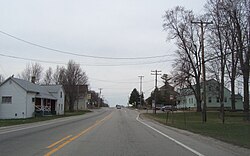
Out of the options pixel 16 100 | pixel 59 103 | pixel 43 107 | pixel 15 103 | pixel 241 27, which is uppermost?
Result: pixel 241 27

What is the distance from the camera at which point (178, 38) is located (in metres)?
62.3

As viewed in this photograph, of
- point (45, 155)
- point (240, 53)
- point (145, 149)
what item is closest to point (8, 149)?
point (45, 155)

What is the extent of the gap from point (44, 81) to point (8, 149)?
86391mm

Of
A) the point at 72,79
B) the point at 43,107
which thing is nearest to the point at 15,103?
the point at 43,107

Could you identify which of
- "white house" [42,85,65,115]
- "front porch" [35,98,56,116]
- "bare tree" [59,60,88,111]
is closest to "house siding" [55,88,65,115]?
"white house" [42,85,65,115]

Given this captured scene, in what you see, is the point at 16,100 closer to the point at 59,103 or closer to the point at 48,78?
the point at 59,103

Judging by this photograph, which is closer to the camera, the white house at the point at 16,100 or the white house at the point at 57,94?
the white house at the point at 16,100

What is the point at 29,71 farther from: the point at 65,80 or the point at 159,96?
the point at 159,96

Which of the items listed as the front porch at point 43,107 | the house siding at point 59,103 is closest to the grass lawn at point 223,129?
the front porch at point 43,107

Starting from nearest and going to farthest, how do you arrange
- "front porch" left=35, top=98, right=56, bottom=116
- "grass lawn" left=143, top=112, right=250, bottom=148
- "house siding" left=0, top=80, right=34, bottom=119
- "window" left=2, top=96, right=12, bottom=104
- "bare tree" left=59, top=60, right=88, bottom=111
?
1. "grass lawn" left=143, top=112, right=250, bottom=148
2. "house siding" left=0, top=80, right=34, bottom=119
3. "window" left=2, top=96, right=12, bottom=104
4. "front porch" left=35, top=98, right=56, bottom=116
5. "bare tree" left=59, top=60, right=88, bottom=111

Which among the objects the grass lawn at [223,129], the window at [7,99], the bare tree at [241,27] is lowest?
the grass lawn at [223,129]

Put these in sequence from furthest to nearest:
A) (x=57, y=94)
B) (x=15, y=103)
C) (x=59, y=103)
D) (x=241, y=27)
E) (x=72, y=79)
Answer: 1. (x=72, y=79)
2. (x=59, y=103)
3. (x=57, y=94)
4. (x=15, y=103)
5. (x=241, y=27)

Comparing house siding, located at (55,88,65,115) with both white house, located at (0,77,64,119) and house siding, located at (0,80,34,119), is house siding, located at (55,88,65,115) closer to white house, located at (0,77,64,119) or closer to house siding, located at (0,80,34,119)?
white house, located at (0,77,64,119)

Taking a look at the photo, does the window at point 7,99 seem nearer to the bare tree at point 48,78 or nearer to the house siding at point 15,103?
the house siding at point 15,103
